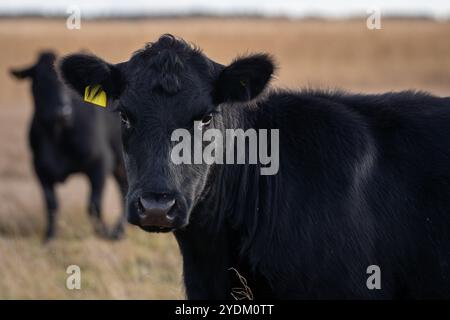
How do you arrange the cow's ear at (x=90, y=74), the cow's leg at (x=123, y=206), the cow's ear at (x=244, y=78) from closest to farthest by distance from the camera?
the cow's ear at (x=244, y=78)
the cow's ear at (x=90, y=74)
the cow's leg at (x=123, y=206)

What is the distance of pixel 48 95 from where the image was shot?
13.5 metres

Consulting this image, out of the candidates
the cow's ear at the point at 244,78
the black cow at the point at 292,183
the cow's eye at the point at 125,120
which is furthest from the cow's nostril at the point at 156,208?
the cow's ear at the point at 244,78

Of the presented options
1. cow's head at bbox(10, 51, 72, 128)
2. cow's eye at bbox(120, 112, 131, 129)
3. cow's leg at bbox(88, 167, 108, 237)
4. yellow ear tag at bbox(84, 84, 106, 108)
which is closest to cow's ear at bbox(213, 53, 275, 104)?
cow's eye at bbox(120, 112, 131, 129)

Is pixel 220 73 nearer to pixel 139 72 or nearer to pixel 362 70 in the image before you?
pixel 139 72

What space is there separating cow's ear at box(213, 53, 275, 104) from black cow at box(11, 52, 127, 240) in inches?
319

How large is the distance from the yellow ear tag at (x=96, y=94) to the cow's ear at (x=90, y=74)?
3 cm

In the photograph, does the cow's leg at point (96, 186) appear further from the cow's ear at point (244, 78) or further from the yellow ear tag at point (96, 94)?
the cow's ear at point (244, 78)

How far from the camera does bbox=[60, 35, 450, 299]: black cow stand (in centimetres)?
502

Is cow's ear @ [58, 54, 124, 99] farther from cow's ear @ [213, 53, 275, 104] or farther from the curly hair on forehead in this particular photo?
cow's ear @ [213, 53, 275, 104]

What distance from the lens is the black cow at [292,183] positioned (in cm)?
502

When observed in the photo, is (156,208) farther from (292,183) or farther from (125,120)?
(292,183)
